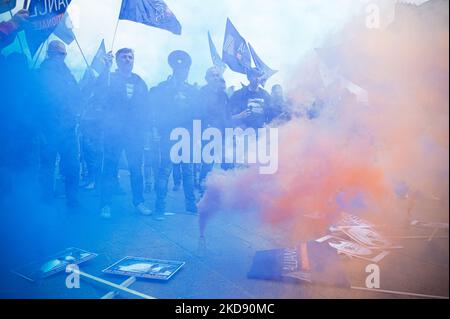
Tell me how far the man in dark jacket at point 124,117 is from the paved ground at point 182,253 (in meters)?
0.54

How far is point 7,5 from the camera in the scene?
3746 millimetres

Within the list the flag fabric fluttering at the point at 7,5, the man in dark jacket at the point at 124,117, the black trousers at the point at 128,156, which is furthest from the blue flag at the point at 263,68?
the flag fabric fluttering at the point at 7,5

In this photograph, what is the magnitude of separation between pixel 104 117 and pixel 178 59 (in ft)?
4.39

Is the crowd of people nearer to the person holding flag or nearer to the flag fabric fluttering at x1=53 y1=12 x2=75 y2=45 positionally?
the person holding flag

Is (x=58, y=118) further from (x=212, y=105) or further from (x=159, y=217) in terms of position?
(x=212, y=105)

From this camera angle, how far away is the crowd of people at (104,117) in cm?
370

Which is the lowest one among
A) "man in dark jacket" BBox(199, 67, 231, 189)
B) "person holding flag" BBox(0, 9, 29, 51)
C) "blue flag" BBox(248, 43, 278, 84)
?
"man in dark jacket" BBox(199, 67, 231, 189)

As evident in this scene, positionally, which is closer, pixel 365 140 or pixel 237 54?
pixel 365 140

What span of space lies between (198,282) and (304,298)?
2.71 feet

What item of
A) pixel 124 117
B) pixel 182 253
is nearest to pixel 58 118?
→ pixel 124 117

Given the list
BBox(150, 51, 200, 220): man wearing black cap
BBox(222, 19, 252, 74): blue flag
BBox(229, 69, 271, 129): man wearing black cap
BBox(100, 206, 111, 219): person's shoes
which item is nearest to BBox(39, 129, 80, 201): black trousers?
BBox(100, 206, 111, 219): person's shoes

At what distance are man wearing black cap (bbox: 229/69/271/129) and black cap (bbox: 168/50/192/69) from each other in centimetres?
92

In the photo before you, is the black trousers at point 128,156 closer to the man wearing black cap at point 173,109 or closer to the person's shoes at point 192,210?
the man wearing black cap at point 173,109

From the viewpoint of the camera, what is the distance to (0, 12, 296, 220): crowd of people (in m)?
3.70
